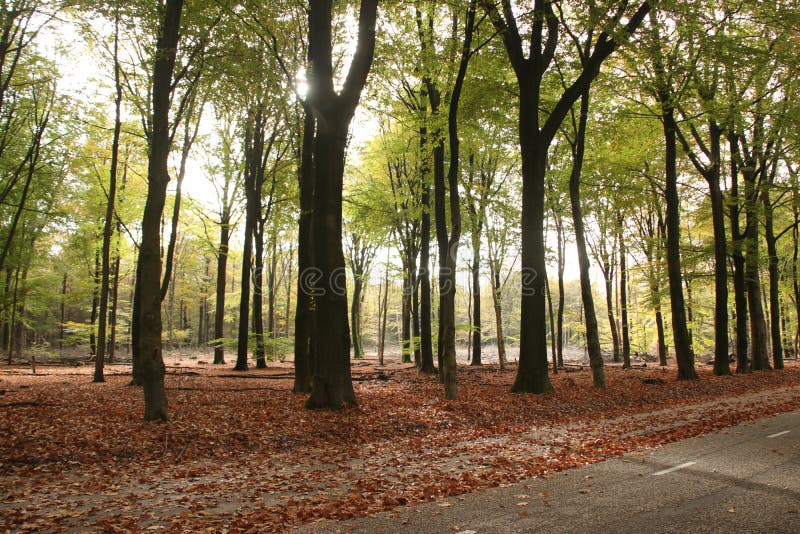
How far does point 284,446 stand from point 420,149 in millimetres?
12115

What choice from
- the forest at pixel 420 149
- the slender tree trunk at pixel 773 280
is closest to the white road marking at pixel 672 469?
the forest at pixel 420 149

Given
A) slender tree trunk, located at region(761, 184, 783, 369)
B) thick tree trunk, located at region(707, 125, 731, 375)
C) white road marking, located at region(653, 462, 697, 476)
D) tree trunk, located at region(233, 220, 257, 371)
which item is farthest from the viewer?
slender tree trunk, located at region(761, 184, 783, 369)

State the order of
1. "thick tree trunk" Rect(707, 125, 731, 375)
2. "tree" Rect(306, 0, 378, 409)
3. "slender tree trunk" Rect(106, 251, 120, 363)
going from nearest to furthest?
"tree" Rect(306, 0, 378, 409) < "thick tree trunk" Rect(707, 125, 731, 375) < "slender tree trunk" Rect(106, 251, 120, 363)

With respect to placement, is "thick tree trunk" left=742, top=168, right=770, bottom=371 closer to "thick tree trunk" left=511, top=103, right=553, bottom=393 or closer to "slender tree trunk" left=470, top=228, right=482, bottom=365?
"slender tree trunk" left=470, top=228, right=482, bottom=365

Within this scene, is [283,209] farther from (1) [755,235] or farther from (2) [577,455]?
(1) [755,235]

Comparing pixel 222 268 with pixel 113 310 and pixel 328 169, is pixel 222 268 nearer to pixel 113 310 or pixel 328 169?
pixel 113 310

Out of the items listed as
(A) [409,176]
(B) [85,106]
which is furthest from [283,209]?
(B) [85,106]

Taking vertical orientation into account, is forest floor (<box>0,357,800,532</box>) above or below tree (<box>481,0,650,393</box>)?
below

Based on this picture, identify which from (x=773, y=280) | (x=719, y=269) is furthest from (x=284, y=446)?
(x=773, y=280)

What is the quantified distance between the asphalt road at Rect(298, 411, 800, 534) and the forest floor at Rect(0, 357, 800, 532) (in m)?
0.41

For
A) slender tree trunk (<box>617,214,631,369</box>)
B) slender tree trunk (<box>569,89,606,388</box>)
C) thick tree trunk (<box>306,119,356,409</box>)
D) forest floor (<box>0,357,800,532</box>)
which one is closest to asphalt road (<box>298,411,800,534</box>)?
forest floor (<box>0,357,800,532</box>)

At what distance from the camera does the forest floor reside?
16.8 feet

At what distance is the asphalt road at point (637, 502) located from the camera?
4227mm

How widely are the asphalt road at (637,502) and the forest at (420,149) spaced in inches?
230
